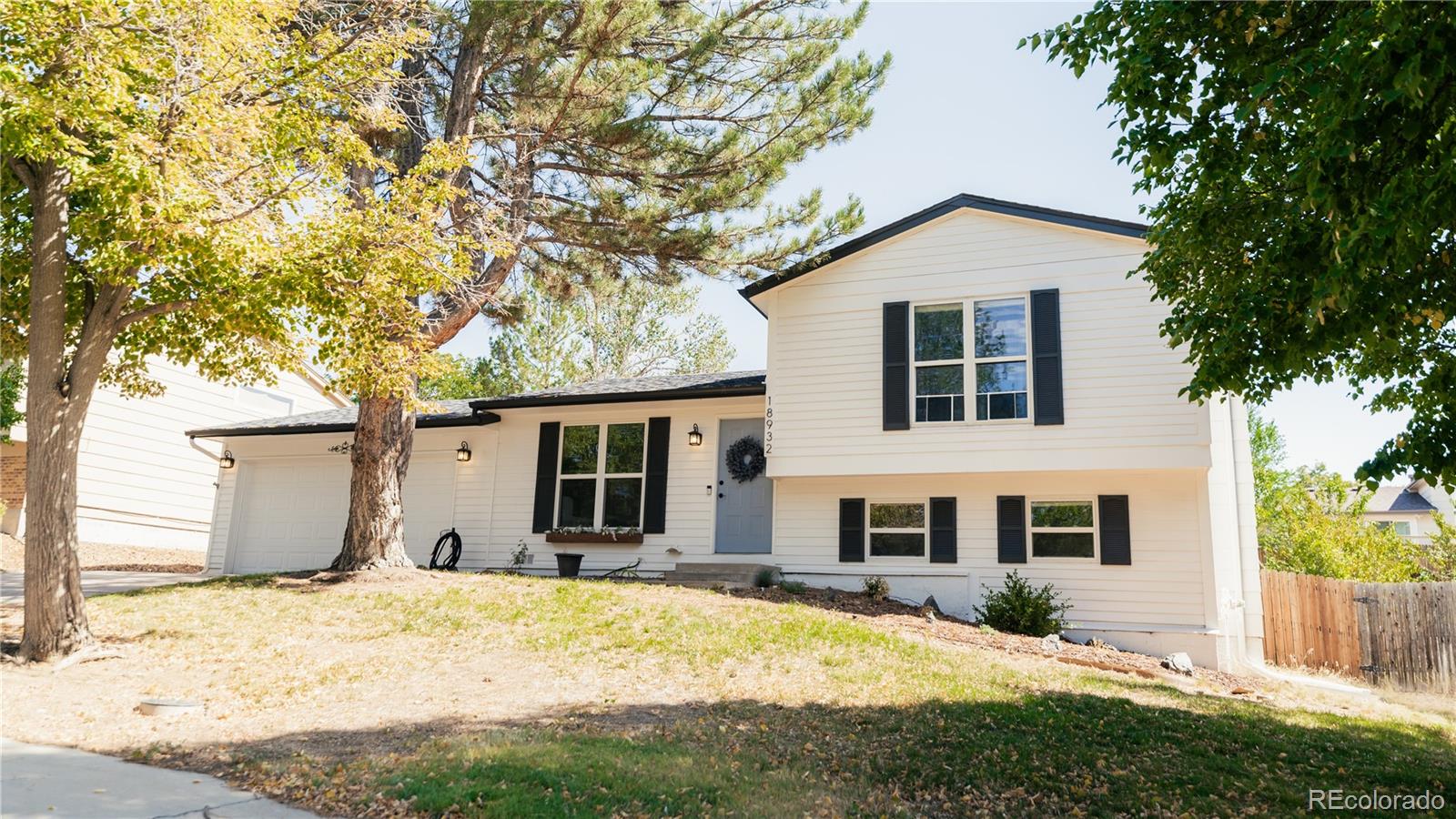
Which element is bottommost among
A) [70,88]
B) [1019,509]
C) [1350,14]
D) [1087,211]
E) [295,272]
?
[1019,509]

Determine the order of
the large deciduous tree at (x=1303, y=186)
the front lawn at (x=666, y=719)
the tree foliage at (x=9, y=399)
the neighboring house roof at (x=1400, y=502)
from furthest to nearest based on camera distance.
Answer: the neighboring house roof at (x=1400, y=502), the tree foliage at (x=9, y=399), the front lawn at (x=666, y=719), the large deciduous tree at (x=1303, y=186)

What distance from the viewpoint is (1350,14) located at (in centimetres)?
443

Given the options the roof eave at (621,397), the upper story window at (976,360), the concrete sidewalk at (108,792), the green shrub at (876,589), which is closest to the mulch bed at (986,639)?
the green shrub at (876,589)

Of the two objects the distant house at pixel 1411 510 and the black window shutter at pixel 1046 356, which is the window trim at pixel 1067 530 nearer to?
the black window shutter at pixel 1046 356

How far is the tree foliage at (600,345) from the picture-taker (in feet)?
102

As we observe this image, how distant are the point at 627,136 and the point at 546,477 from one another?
5.91 m

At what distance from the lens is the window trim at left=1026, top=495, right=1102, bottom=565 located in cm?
1205

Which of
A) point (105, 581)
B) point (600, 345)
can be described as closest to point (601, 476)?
point (105, 581)

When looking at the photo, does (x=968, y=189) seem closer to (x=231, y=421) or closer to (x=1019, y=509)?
(x=1019, y=509)

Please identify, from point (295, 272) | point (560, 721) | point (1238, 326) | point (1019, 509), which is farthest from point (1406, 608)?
point (295, 272)

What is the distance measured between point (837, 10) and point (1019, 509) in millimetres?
7586

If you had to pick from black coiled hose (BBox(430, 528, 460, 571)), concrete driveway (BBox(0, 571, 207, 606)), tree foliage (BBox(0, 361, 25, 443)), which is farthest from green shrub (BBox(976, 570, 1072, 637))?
tree foliage (BBox(0, 361, 25, 443))

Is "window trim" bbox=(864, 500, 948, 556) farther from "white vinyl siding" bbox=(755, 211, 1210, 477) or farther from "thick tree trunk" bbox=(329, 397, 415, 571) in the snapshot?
"thick tree trunk" bbox=(329, 397, 415, 571)

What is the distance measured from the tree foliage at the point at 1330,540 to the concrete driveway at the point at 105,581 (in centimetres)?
2267
